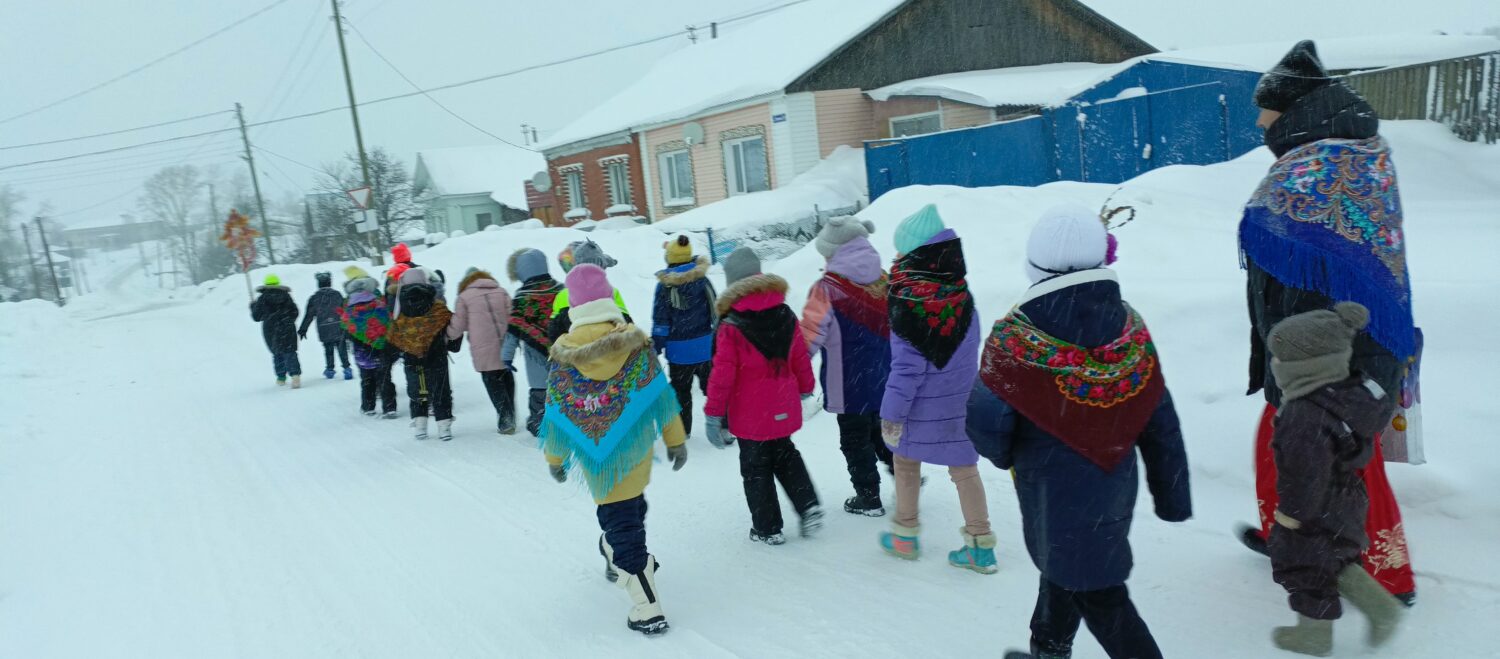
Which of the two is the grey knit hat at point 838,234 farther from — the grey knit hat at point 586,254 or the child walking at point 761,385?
the grey knit hat at point 586,254

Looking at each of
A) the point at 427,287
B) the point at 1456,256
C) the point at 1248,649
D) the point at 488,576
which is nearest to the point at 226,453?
the point at 427,287

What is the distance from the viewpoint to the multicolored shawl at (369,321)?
8.94m

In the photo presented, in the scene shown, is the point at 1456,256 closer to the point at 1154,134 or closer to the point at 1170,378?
the point at 1170,378

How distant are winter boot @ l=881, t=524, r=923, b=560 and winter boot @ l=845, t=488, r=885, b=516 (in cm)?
62

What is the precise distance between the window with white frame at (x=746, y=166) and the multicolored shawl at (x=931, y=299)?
16.7 metres

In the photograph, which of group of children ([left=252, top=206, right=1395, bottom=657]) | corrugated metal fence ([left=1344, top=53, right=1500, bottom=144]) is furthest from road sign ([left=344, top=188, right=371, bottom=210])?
corrugated metal fence ([left=1344, top=53, right=1500, bottom=144])

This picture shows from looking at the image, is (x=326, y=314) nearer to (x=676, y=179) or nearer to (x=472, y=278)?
(x=472, y=278)

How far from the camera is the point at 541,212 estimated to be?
35.5 m

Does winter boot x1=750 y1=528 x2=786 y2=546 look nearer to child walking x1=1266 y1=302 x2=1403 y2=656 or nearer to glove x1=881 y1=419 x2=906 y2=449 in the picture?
glove x1=881 y1=419 x2=906 y2=449

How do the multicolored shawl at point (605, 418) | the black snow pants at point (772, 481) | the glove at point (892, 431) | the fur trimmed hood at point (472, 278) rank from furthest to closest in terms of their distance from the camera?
the fur trimmed hood at point (472, 278) < the black snow pants at point (772, 481) < the glove at point (892, 431) < the multicolored shawl at point (605, 418)

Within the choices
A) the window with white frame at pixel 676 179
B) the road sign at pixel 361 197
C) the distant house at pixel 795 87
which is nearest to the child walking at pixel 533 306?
the road sign at pixel 361 197

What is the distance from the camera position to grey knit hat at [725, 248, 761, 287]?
Result: 479cm

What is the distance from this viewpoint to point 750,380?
464 centimetres

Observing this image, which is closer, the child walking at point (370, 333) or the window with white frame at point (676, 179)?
the child walking at point (370, 333)
